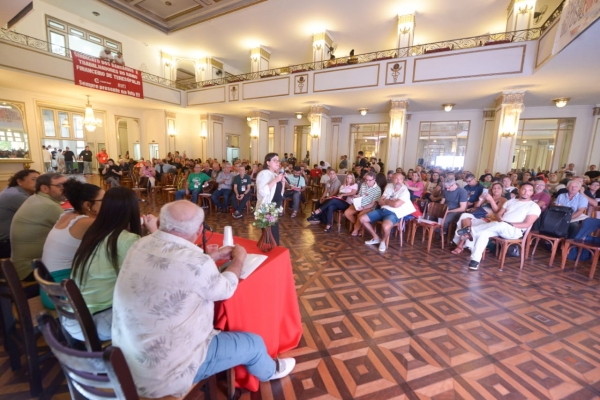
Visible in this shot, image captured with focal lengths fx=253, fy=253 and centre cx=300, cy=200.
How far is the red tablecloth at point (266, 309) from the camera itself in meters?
1.38

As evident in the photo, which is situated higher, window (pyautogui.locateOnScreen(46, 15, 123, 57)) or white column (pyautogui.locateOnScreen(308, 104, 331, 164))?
window (pyautogui.locateOnScreen(46, 15, 123, 57))

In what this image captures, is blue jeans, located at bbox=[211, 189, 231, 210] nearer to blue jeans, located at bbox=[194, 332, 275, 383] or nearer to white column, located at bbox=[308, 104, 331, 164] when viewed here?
white column, located at bbox=[308, 104, 331, 164]

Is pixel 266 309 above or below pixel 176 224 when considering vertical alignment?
below

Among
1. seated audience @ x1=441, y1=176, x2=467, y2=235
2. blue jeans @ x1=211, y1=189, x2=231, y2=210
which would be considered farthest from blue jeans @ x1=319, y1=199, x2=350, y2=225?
blue jeans @ x1=211, y1=189, x2=231, y2=210

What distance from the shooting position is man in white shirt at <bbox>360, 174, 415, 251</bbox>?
4141 mm

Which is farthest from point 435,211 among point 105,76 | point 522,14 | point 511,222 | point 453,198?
point 105,76

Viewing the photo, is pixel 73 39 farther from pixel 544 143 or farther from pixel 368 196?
pixel 544 143

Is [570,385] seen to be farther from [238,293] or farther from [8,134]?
[8,134]

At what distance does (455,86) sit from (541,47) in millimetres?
1794

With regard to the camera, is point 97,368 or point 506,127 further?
point 506,127

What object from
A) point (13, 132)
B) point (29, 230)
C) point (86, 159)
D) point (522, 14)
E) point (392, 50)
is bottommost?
point (29, 230)

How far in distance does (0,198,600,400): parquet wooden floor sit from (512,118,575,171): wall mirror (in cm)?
784

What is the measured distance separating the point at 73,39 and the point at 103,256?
12129 millimetres

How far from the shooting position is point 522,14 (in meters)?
6.84
